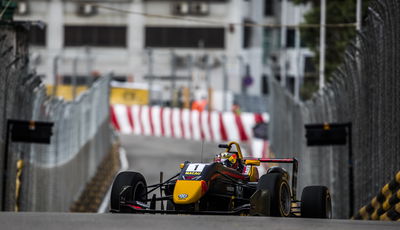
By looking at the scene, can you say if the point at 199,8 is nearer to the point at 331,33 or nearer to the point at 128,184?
the point at 331,33

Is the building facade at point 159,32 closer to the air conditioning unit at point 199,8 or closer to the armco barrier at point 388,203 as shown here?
the air conditioning unit at point 199,8

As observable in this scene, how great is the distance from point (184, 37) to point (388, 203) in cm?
5088

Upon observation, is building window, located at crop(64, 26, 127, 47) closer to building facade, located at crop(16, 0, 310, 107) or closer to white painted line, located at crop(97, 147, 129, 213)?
building facade, located at crop(16, 0, 310, 107)

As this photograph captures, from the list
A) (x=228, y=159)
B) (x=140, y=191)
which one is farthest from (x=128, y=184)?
(x=228, y=159)

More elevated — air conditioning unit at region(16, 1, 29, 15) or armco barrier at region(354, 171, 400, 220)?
air conditioning unit at region(16, 1, 29, 15)

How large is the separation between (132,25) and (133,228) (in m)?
52.2

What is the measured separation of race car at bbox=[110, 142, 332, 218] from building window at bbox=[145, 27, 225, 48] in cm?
4900

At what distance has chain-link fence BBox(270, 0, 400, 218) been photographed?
42.9 feet

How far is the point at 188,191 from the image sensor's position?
37.0 ft

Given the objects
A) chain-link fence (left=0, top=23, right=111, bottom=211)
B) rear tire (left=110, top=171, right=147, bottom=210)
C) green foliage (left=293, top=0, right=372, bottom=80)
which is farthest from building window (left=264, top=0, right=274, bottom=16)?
rear tire (left=110, top=171, right=147, bottom=210)

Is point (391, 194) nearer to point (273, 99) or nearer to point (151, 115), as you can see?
point (273, 99)

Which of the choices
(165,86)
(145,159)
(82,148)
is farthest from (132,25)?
(82,148)

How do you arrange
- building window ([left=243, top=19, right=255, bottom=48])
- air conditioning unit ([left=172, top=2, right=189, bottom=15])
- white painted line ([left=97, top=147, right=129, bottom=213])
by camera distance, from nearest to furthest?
white painted line ([left=97, top=147, right=129, bottom=213]) < air conditioning unit ([left=172, top=2, right=189, bottom=15]) < building window ([left=243, top=19, right=255, bottom=48])

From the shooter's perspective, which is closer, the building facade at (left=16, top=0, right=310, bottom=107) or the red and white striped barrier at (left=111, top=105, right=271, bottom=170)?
the red and white striped barrier at (left=111, top=105, right=271, bottom=170)
